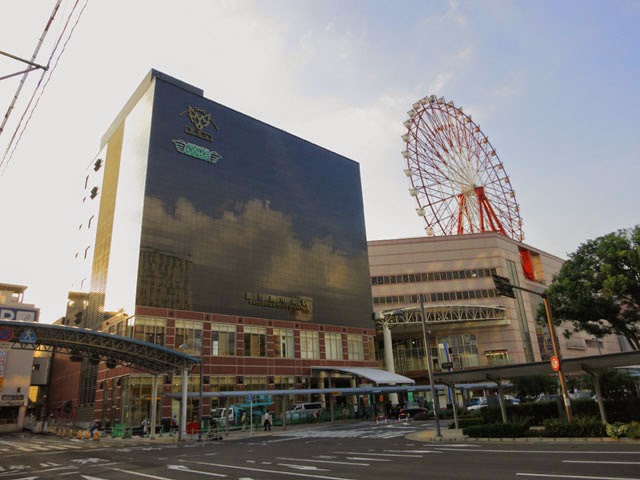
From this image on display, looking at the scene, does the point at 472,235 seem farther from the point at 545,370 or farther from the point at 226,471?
the point at 226,471

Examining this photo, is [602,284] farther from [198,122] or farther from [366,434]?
[198,122]

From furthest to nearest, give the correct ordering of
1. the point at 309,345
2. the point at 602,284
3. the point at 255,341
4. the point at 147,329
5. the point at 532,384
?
the point at 309,345, the point at 255,341, the point at 147,329, the point at 532,384, the point at 602,284

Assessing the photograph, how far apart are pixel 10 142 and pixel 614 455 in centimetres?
2224

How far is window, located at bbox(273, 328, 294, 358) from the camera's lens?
65.4 metres

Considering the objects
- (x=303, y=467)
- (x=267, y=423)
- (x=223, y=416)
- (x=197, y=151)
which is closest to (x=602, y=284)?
(x=303, y=467)

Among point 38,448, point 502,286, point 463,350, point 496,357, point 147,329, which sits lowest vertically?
point 38,448

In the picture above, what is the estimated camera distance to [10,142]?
12852mm

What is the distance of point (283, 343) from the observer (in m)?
66.4

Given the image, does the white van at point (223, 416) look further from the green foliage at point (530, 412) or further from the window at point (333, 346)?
the green foliage at point (530, 412)

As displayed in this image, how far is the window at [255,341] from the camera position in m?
62.2

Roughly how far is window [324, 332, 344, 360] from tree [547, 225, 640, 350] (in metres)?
36.3


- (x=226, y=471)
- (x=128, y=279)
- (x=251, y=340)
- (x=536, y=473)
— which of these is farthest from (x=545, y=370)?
(x=128, y=279)

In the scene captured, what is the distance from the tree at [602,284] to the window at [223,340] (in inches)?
1520

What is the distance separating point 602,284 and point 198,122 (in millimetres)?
54836
